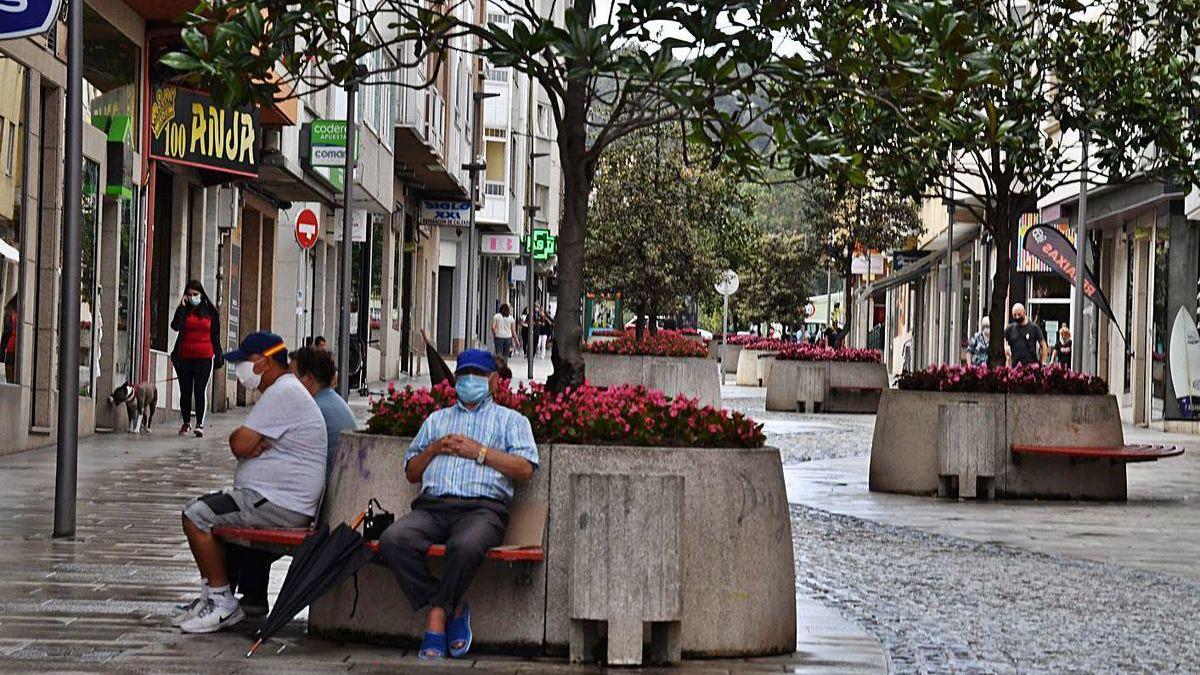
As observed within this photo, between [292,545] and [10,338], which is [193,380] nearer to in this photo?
[10,338]

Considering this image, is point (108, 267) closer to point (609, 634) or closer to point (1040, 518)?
point (1040, 518)

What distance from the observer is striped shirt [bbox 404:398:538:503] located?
341 inches

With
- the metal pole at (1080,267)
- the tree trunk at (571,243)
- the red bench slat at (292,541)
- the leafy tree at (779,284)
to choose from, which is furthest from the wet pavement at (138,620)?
the leafy tree at (779,284)

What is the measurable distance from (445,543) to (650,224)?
4581 cm

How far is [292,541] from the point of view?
349 inches

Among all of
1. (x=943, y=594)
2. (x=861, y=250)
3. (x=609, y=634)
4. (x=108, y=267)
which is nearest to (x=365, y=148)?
(x=108, y=267)

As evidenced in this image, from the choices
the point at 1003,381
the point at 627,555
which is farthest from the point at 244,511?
the point at 1003,381

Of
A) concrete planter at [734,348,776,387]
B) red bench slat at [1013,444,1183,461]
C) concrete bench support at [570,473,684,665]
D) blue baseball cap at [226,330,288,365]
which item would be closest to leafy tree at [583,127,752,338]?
concrete planter at [734,348,776,387]

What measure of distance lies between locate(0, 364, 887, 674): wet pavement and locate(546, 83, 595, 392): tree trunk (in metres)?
1.65

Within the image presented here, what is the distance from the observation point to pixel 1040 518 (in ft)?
54.4

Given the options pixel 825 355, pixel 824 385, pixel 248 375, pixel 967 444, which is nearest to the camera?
pixel 248 375

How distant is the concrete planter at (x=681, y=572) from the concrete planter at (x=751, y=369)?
45.3 metres

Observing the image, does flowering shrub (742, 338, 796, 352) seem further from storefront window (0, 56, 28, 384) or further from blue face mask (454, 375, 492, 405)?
blue face mask (454, 375, 492, 405)

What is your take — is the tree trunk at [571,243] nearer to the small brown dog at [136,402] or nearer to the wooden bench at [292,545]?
the wooden bench at [292,545]
